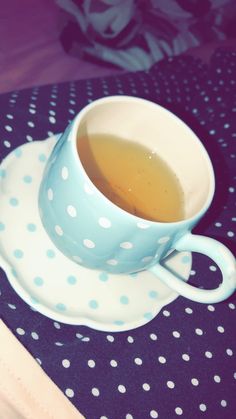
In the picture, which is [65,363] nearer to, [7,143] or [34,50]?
[7,143]

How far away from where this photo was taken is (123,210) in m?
0.35

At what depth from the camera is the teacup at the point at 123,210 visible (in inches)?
14.3

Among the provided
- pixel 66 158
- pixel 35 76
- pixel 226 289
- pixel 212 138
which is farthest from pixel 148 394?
pixel 35 76

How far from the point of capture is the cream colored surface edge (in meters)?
0.39

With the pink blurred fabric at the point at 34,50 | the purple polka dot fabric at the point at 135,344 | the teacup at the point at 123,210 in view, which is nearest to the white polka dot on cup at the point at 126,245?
the teacup at the point at 123,210

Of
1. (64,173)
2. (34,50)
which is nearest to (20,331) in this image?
(64,173)

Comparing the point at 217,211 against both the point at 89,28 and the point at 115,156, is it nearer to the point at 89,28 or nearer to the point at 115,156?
the point at 115,156

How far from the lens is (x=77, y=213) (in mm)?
375

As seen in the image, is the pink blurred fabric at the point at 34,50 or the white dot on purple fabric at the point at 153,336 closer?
the white dot on purple fabric at the point at 153,336

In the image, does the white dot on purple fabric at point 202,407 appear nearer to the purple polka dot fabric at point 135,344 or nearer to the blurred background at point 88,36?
the purple polka dot fabric at point 135,344

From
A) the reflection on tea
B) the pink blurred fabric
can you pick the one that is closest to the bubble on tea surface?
the reflection on tea

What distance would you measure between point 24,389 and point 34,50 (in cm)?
67

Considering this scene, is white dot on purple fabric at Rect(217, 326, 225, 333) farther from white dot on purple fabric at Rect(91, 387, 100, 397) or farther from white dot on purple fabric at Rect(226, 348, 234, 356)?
white dot on purple fabric at Rect(91, 387, 100, 397)

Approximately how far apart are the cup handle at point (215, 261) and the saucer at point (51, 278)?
37 millimetres
